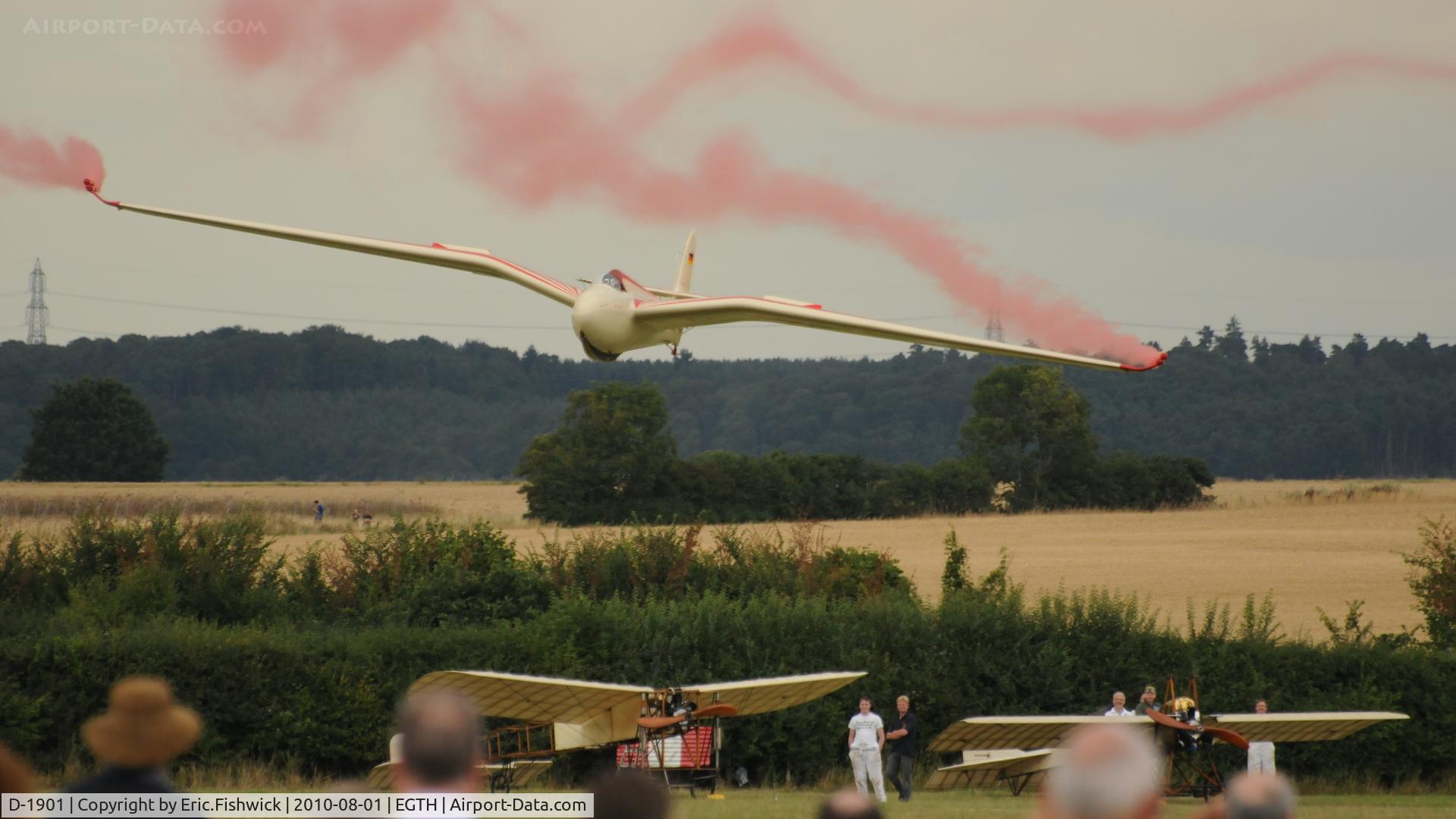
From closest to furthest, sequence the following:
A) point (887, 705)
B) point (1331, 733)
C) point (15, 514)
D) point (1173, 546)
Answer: point (1331, 733)
point (887, 705)
point (15, 514)
point (1173, 546)

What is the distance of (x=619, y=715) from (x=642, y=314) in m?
9.26

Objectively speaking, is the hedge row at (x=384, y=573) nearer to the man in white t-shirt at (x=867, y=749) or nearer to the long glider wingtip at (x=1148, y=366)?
the man in white t-shirt at (x=867, y=749)

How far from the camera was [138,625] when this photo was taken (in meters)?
31.1

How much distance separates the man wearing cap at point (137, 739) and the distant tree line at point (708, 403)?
127701mm

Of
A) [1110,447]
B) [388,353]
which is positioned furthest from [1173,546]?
[388,353]

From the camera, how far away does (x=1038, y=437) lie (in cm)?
9012

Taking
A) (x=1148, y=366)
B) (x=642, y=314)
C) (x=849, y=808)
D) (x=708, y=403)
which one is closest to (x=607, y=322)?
(x=642, y=314)

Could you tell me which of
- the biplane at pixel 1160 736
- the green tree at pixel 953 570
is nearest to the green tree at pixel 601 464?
the green tree at pixel 953 570

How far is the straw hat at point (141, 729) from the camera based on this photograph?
16.0ft

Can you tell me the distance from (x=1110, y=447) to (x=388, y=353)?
89.6 metres

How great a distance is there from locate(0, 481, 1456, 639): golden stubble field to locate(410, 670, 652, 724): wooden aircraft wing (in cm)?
1996

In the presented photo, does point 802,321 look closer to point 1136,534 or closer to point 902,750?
point 902,750

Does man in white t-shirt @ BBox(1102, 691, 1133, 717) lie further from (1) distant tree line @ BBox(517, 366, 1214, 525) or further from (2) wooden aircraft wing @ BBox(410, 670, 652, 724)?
(1) distant tree line @ BBox(517, 366, 1214, 525)

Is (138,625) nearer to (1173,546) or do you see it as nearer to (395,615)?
(395,615)
